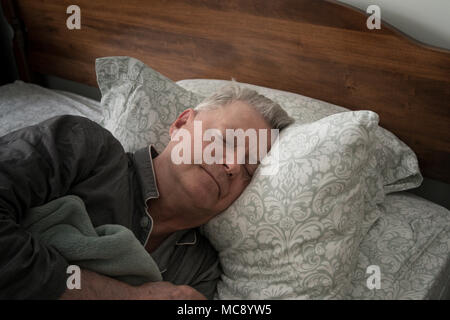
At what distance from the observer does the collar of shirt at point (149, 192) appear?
1.10 meters

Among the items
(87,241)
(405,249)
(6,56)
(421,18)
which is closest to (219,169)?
(87,241)

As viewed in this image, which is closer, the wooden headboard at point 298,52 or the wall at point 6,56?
the wooden headboard at point 298,52

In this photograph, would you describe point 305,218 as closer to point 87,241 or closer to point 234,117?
point 234,117

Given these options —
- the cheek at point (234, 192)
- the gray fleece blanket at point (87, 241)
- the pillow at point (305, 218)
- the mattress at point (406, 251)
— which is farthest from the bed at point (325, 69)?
the gray fleece blanket at point (87, 241)

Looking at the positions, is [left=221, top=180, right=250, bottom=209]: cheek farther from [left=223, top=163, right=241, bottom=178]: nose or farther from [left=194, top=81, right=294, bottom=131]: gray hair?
[left=194, top=81, right=294, bottom=131]: gray hair

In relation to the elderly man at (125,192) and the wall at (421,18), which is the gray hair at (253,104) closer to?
the elderly man at (125,192)

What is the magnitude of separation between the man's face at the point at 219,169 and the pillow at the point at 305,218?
1.2 inches

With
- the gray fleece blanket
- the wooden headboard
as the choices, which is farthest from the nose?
the wooden headboard

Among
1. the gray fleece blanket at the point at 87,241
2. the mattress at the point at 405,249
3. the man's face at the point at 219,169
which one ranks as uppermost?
the man's face at the point at 219,169

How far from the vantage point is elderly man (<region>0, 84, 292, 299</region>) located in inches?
33.1

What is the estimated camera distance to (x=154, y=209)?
113 cm

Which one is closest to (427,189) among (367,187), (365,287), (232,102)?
(367,187)

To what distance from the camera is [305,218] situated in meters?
1.01
